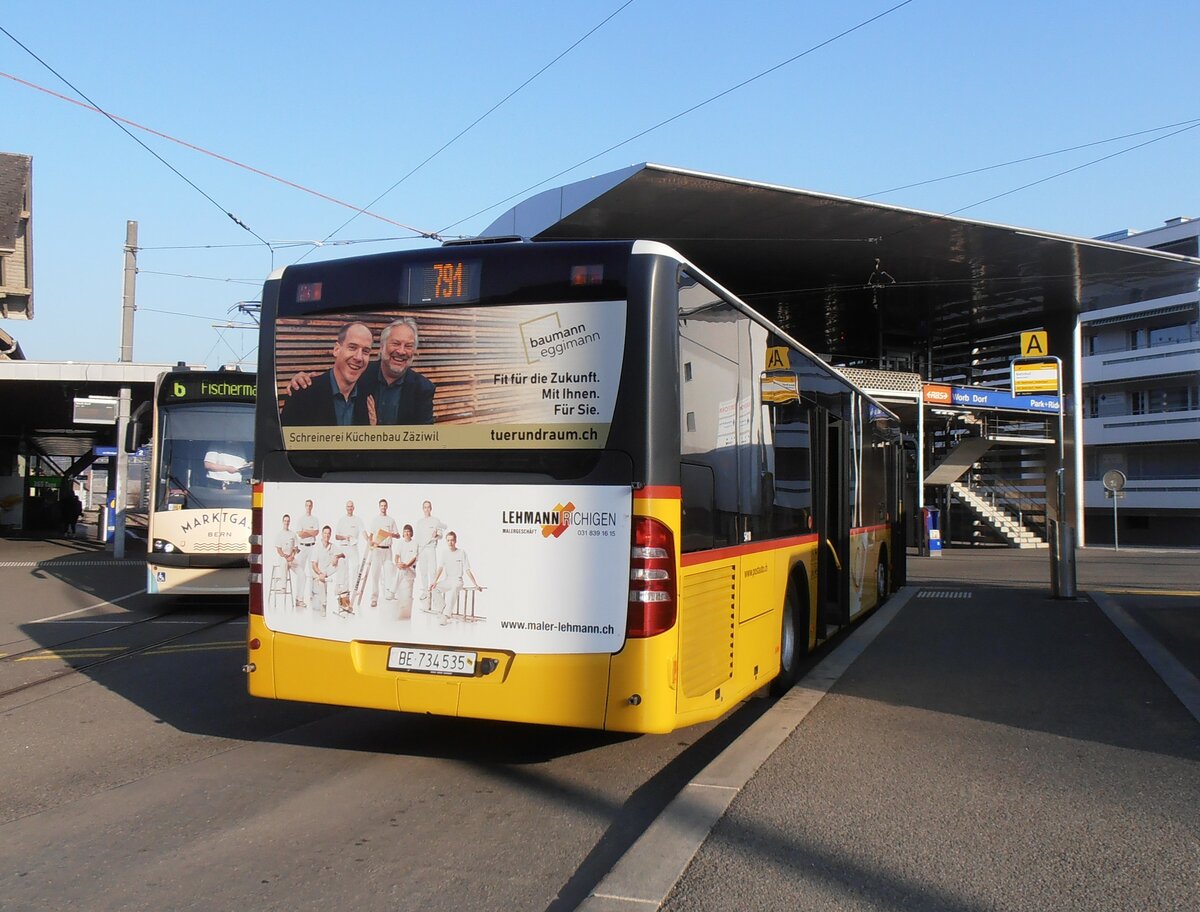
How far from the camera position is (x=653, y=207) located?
27.6m

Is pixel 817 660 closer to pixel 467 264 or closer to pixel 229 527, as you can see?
pixel 467 264

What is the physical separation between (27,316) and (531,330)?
3508 centimetres

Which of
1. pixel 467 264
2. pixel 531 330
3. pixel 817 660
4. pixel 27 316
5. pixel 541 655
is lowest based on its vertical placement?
pixel 817 660

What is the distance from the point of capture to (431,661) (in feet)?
19.5

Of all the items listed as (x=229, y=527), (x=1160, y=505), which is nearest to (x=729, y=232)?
(x=229, y=527)

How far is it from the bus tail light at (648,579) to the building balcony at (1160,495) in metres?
55.4

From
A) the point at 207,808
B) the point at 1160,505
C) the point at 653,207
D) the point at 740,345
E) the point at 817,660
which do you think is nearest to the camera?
the point at 207,808

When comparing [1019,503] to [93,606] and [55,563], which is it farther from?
[93,606]

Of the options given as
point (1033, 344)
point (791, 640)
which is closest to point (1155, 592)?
point (791, 640)

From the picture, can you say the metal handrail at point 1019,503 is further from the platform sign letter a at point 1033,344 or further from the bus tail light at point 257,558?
the bus tail light at point 257,558

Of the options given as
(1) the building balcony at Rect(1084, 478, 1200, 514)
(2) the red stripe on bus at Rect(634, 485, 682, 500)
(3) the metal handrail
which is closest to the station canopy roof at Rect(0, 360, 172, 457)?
(2) the red stripe on bus at Rect(634, 485, 682, 500)

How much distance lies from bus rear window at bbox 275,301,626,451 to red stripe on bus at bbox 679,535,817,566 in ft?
2.75

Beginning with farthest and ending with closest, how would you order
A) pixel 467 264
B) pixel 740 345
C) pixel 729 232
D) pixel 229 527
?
pixel 729 232
pixel 229 527
pixel 740 345
pixel 467 264

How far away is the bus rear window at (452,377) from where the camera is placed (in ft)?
18.7
